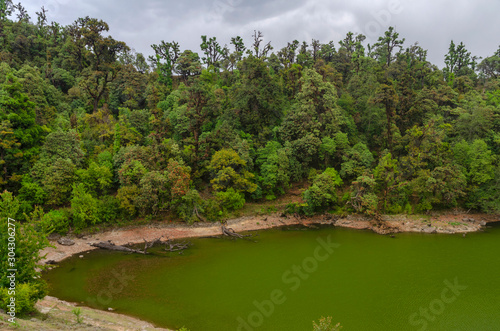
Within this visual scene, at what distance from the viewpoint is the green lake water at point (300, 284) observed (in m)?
15.5

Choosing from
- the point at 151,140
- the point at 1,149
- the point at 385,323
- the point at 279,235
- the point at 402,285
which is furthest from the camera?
the point at 151,140

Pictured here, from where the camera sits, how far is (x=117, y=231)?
94.1ft

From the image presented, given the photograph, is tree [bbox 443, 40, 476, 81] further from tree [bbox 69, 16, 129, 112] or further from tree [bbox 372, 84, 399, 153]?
tree [bbox 69, 16, 129, 112]

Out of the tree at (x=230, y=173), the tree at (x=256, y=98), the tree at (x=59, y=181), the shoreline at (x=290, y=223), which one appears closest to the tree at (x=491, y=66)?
the shoreline at (x=290, y=223)

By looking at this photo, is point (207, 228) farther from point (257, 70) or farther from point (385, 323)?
point (257, 70)

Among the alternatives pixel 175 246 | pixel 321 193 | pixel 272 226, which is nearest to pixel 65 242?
pixel 175 246

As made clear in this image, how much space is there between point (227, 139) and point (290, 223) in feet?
46.4

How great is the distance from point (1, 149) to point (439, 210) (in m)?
48.3

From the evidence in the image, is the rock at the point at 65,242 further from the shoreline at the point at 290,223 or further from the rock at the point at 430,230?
the rock at the point at 430,230

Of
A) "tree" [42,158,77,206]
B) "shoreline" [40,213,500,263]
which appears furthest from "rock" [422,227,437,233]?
"tree" [42,158,77,206]

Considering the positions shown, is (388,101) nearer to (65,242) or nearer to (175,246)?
(175,246)

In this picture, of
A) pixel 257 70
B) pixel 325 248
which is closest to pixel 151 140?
pixel 257 70

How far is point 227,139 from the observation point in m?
38.3

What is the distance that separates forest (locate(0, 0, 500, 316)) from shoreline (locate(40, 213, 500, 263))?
49.1 inches
